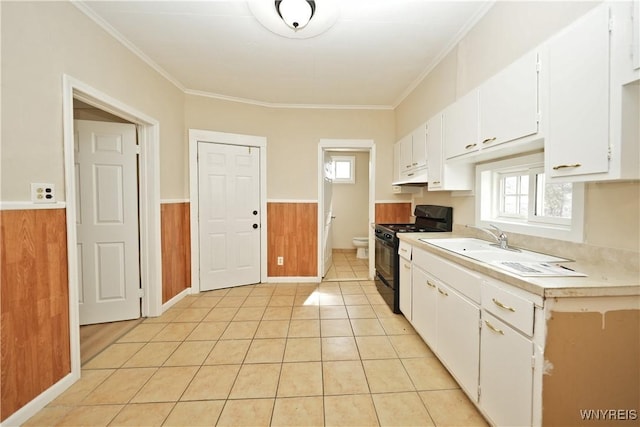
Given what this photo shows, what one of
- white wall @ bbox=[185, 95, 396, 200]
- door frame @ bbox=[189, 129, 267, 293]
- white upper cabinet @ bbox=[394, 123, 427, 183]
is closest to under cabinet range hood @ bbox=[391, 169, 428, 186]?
white upper cabinet @ bbox=[394, 123, 427, 183]

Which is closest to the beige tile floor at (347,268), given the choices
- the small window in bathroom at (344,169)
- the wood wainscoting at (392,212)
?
the wood wainscoting at (392,212)

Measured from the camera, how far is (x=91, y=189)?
7.95 ft

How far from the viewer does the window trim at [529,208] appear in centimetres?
138

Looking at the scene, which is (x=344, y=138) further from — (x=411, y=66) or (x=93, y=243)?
(x=93, y=243)

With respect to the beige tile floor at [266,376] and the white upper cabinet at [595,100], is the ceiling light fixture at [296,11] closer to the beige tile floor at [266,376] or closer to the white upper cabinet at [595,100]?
the white upper cabinet at [595,100]

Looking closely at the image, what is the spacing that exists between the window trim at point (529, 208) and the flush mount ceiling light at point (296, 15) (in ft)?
5.67

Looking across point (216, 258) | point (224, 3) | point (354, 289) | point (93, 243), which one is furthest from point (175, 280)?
point (224, 3)

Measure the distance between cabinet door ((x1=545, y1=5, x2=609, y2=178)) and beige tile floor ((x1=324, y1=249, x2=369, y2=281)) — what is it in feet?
10.2

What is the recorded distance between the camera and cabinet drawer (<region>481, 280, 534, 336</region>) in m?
1.07

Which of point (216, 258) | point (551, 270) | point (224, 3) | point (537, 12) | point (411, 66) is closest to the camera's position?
point (551, 270)


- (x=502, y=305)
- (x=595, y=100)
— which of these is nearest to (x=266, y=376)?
(x=502, y=305)

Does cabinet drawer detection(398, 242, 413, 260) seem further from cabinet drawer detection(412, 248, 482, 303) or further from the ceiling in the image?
the ceiling

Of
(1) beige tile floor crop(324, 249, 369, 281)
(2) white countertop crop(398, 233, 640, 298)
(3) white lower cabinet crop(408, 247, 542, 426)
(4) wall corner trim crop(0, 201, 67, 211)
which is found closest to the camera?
(2) white countertop crop(398, 233, 640, 298)

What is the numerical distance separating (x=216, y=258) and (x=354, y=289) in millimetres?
1928
